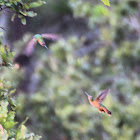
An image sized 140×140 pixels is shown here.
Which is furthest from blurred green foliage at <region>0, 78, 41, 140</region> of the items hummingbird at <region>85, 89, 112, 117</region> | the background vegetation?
the background vegetation

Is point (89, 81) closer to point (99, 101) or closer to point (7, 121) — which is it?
point (99, 101)

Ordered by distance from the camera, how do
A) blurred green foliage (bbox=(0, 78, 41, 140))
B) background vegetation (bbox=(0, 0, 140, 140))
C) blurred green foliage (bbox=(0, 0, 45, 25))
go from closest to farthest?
blurred green foliage (bbox=(0, 78, 41, 140)) < blurred green foliage (bbox=(0, 0, 45, 25)) < background vegetation (bbox=(0, 0, 140, 140))

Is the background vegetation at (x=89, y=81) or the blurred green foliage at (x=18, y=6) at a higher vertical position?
the blurred green foliage at (x=18, y=6)

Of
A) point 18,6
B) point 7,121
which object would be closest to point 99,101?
point 7,121

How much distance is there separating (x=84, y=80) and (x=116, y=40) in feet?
4.19

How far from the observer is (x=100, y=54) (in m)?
6.33

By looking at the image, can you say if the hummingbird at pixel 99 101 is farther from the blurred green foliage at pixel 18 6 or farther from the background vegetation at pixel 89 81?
the background vegetation at pixel 89 81

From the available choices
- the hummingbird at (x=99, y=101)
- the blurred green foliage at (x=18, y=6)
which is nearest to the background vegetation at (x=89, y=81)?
the hummingbird at (x=99, y=101)

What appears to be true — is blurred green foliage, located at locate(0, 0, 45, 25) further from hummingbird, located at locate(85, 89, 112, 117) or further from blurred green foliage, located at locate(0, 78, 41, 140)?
hummingbird, located at locate(85, 89, 112, 117)

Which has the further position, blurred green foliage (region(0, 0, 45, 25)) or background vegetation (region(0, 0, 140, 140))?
background vegetation (region(0, 0, 140, 140))

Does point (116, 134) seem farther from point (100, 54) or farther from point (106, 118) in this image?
point (100, 54)

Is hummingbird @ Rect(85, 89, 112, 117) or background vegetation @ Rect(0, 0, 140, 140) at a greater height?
hummingbird @ Rect(85, 89, 112, 117)

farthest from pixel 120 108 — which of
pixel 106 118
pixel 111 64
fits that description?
pixel 111 64

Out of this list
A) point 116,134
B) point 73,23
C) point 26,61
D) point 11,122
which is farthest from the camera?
point 73,23
